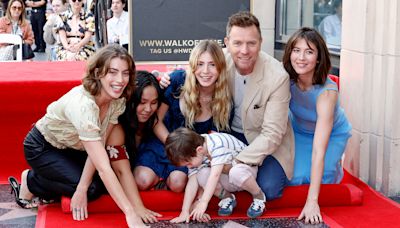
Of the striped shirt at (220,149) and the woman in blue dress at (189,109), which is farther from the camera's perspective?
the woman in blue dress at (189,109)

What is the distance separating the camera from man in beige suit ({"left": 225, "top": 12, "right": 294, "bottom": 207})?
441 cm

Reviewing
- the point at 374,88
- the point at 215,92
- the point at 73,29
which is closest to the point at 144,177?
the point at 215,92

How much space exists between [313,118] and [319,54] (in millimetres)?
460

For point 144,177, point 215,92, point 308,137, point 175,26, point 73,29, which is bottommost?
point 144,177

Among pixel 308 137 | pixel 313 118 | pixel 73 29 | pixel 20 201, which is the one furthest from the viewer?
pixel 73 29

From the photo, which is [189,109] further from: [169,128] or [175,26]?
[175,26]

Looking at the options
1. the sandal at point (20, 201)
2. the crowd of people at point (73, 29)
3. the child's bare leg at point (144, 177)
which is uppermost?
the crowd of people at point (73, 29)

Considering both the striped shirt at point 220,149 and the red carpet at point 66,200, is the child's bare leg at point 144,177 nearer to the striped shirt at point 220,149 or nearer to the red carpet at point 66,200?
the red carpet at point 66,200

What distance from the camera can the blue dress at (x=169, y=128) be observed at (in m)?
4.59

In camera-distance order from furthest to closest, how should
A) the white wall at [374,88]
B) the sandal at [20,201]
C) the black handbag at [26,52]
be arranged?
the black handbag at [26,52], the white wall at [374,88], the sandal at [20,201]

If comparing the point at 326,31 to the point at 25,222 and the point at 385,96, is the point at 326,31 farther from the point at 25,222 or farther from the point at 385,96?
the point at 25,222

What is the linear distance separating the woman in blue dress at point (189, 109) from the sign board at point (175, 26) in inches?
78.0

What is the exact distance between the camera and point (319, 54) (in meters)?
4.53

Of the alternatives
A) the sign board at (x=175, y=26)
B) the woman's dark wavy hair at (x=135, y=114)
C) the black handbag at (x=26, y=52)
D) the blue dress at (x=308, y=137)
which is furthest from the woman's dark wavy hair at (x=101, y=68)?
the black handbag at (x=26, y=52)
